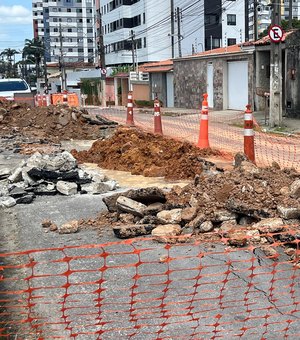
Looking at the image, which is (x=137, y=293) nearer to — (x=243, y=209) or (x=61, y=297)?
(x=61, y=297)

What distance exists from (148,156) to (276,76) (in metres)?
8.85

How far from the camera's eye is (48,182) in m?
7.86

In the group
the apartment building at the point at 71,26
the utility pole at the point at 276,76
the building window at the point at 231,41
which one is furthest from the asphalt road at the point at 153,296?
the apartment building at the point at 71,26

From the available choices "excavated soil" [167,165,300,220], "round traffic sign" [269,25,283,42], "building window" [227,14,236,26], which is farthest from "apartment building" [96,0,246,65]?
"excavated soil" [167,165,300,220]

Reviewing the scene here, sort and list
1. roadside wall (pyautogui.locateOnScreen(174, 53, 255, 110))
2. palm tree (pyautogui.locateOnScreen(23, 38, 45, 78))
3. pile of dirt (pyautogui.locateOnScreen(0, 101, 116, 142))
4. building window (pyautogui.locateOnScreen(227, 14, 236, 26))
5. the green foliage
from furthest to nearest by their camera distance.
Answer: palm tree (pyautogui.locateOnScreen(23, 38, 45, 78)) < building window (pyautogui.locateOnScreen(227, 14, 236, 26)) < the green foliage < roadside wall (pyautogui.locateOnScreen(174, 53, 255, 110)) < pile of dirt (pyautogui.locateOnScreen(0, 101, 116, 142))

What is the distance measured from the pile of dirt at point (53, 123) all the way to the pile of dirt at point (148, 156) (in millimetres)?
4098

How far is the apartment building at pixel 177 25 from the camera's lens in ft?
206

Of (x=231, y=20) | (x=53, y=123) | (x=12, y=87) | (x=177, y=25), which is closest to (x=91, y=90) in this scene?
(x=177, y=25)

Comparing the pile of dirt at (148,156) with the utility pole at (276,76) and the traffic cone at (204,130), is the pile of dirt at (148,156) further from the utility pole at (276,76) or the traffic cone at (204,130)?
the utility pole at (276,76)

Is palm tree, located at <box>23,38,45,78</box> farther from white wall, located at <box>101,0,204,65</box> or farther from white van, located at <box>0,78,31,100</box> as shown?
white van, located at <box>0,78,31,100</box>

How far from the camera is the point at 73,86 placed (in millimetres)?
68188

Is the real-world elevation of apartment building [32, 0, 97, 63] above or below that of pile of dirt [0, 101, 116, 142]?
above

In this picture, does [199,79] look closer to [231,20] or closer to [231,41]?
[231,41]

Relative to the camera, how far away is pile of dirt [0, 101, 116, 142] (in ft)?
50.2
